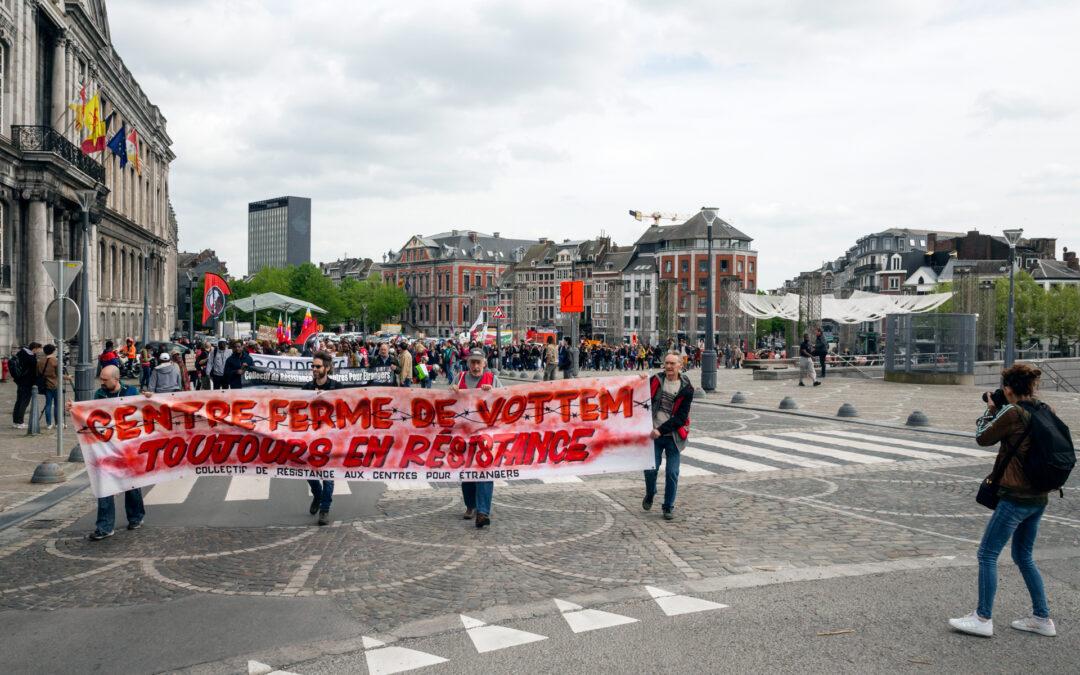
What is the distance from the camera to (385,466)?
9336 millimetres

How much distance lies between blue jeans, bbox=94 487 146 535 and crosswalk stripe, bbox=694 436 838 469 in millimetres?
9235

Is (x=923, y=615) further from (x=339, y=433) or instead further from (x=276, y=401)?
(x=276, y=401)

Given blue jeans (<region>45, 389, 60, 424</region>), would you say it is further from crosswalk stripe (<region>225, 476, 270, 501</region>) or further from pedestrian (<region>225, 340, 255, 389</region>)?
crosswalk stripe (<region>225, 476, 270, 501</region>)

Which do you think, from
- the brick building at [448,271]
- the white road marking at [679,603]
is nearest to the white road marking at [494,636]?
the white road marking at [679,603]

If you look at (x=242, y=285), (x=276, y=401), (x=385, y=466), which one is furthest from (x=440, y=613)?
(x=242, y=285)

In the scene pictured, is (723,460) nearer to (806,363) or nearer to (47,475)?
(47,475)

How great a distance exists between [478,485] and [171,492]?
4.45m

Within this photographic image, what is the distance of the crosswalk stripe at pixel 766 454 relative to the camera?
13.6 meters

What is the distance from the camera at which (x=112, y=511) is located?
28.6 ft

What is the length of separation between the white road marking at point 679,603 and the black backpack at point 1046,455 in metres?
2.31

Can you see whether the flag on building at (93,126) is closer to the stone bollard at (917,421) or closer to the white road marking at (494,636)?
the stone bollard at (917,421)

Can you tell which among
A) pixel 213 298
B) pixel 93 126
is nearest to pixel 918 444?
pixel 213 298

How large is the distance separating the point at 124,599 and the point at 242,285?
140m

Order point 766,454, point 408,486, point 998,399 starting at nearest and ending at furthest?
point 998,399 < point 408,486 < point 766,454
